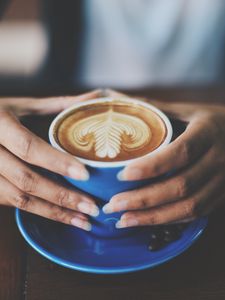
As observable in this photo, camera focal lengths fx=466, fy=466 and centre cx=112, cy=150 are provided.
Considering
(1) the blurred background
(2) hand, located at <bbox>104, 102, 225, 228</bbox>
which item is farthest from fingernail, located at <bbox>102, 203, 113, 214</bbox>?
(1) the blurred background

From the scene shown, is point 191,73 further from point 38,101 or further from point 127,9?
point 38,101

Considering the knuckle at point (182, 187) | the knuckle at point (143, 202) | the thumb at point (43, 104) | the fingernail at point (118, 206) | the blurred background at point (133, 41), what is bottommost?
the fingernail at point (118, 206)

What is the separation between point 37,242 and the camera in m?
0.68

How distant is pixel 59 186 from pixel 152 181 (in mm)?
134

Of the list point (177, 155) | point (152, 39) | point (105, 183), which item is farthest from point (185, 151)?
point (152, 39)

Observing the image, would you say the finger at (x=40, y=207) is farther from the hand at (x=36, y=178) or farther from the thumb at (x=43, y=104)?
the thumb at (x=43, y=104)

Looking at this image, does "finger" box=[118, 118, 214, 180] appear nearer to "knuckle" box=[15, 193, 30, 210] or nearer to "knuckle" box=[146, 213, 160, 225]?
"knuckle" box=[146, 213, 160, 225]

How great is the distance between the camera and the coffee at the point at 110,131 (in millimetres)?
679

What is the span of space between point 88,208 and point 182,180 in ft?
0.46

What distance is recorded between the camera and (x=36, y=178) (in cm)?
68

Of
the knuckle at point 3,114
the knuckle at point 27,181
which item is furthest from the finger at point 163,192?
the knuckle at point 3,114

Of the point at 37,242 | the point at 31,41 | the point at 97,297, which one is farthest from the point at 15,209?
the point at 31,41

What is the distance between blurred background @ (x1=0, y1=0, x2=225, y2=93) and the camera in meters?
1.53

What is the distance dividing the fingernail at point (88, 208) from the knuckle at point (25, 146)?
0.10 meters
